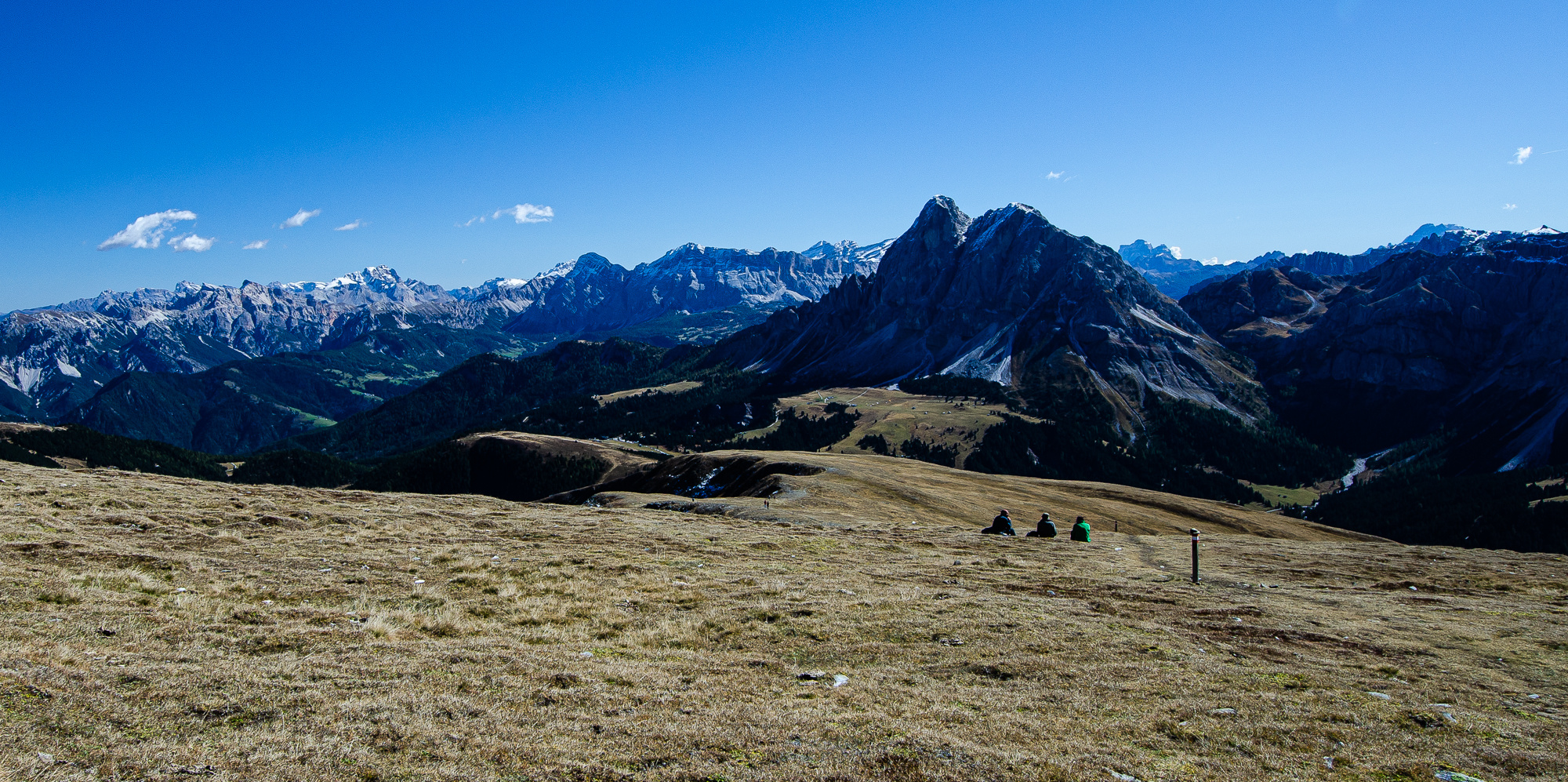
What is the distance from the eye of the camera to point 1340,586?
30.2 m

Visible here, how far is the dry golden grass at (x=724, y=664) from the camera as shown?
11.3 meters

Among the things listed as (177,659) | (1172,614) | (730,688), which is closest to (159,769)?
(177,659)

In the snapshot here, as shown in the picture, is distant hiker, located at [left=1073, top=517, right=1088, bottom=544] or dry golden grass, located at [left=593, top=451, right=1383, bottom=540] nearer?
distant hiker, located at [left=1073, top=517, right=1088, bottom=544]

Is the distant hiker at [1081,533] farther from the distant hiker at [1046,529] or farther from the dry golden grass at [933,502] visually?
the dry golden grass at [933,502]

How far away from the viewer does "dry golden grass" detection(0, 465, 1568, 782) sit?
1127cm

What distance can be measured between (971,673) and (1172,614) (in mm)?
10062

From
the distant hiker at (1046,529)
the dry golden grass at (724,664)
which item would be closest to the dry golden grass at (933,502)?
the distant hiker at (1046,529)

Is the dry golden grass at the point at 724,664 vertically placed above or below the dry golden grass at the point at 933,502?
above

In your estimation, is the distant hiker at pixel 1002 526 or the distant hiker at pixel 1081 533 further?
the distant hiker at pixel 1002 526

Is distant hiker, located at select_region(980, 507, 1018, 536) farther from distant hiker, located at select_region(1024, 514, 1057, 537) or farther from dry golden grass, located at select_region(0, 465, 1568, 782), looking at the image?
dry golden grass, located at select_region(0, 465, 1568, 782)

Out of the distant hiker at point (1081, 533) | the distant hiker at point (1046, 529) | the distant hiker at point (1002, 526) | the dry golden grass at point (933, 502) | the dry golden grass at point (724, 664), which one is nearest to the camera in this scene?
the dry golden grass at point (724, 664)

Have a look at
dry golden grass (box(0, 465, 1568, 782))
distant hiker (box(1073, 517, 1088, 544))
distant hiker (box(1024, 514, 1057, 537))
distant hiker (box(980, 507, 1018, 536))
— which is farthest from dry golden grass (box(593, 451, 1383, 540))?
dry golden grass (box(0, 465, 1568, 782))

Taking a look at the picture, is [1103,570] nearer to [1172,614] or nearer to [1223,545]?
[1172,614]

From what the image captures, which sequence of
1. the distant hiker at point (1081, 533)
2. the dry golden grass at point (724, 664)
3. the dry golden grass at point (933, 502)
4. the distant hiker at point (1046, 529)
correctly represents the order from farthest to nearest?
the dry golden grass at point (933, 502), the distant hiker at point (1046, 529), the distant hiker at point (1081, 533), the dry golden grass at point (724, 664)
